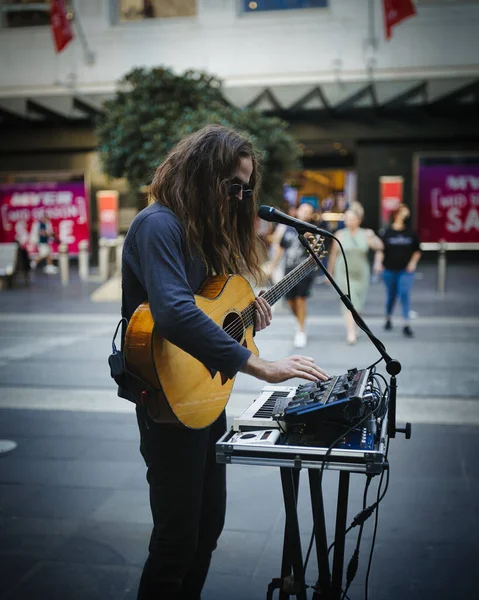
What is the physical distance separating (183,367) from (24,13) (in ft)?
74.9

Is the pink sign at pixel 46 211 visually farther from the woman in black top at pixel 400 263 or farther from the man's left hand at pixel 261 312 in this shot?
the man's left hand at pixel 261 312

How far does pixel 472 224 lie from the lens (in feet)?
69.8

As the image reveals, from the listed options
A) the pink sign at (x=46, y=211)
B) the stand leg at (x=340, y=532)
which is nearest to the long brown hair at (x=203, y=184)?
the stand leg at (x=340, y=532)

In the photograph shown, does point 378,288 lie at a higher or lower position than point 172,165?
lower

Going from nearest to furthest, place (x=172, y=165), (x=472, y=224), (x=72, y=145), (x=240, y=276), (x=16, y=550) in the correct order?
1. (x=172, y=165)
2. (x=240, y=276)
3. (x=16, y=550)
4. (x=472, y=224)
5. (x=72, y=145)

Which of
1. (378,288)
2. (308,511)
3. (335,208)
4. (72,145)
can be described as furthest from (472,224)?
(308,511)

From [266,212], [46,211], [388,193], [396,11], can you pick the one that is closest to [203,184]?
[266,212]

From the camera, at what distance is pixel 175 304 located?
7.18ft

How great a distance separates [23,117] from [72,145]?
179cm

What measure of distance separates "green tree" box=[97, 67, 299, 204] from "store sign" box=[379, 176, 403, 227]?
26.3ft

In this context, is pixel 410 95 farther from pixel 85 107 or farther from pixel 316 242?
pixel 316 242

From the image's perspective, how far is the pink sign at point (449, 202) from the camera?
21.2 meters

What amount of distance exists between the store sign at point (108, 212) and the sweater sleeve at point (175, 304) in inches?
849

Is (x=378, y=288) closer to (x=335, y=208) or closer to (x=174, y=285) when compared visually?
(x=335, y=208)
